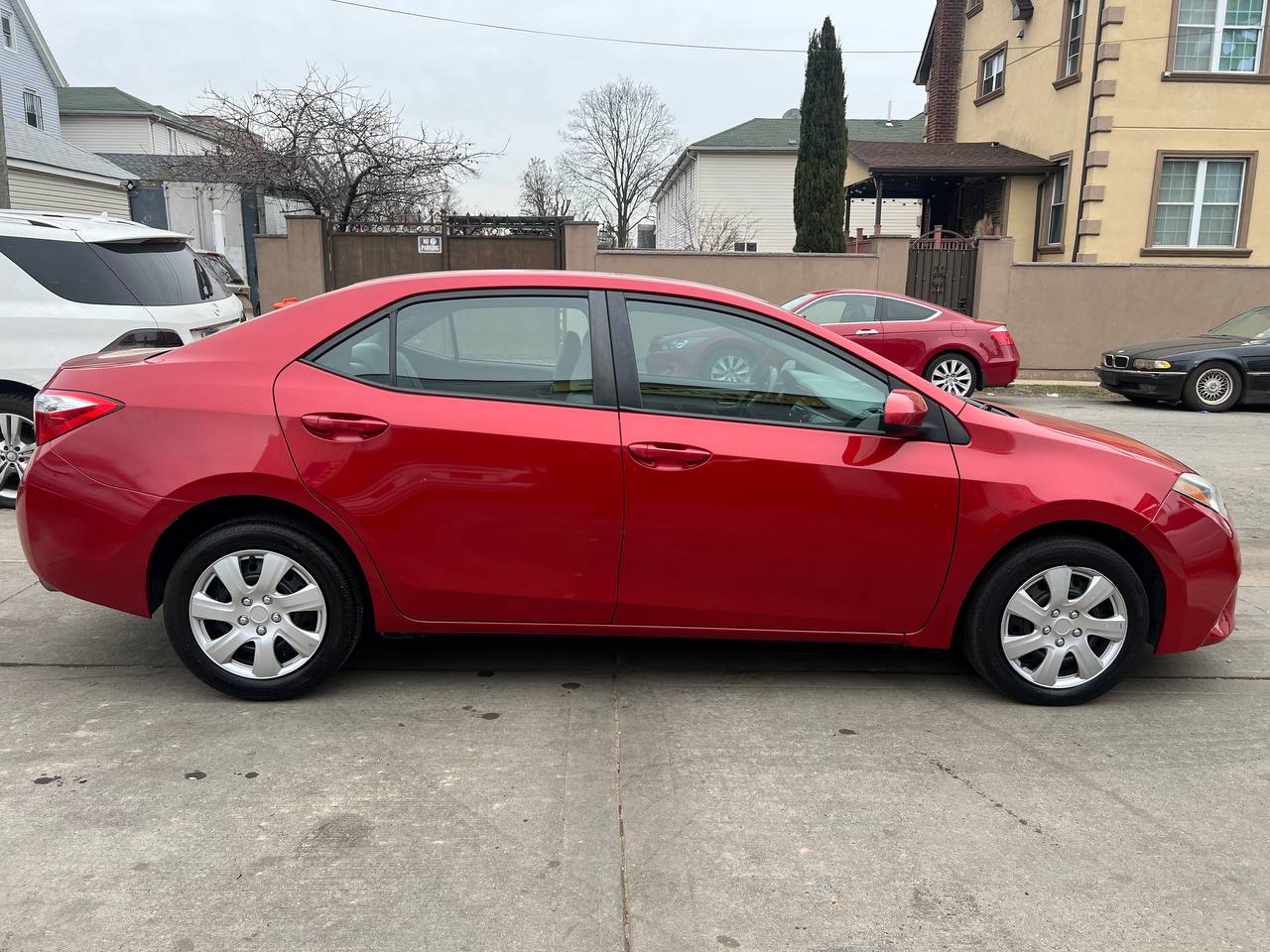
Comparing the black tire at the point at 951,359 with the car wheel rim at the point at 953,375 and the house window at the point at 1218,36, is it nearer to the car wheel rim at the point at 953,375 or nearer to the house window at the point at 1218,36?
the car wheel rim at the point at 953,375

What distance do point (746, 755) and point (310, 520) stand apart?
5.89 ft

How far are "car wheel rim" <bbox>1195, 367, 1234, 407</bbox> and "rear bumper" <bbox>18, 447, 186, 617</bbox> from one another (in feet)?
44.0

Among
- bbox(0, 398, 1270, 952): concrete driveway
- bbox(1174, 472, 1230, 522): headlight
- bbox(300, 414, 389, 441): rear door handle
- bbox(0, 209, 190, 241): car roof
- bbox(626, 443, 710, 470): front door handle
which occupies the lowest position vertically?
bbox(0, 398, 1270, 952): concrete driveway

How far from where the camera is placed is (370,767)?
329cm

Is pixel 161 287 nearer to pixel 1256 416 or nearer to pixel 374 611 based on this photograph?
pixel 374 611

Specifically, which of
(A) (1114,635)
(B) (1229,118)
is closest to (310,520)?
(A) (1114,635)

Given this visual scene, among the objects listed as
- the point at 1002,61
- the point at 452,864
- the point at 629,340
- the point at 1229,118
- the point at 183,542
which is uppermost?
the point at 1002,61

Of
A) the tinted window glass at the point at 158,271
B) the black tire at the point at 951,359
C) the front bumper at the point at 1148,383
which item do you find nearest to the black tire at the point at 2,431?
the tinted window glass at the point at 158,271

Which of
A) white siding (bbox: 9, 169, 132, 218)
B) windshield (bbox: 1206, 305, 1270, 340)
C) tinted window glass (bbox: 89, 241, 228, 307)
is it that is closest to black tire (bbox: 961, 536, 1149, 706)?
tinted window glass (bbox: 89, 241, 228, 307)

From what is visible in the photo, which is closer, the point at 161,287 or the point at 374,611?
the point at 374,611

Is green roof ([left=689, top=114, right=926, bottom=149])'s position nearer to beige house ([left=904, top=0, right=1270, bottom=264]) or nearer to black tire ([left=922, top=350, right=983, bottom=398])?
beige house ([left=904, top=0, right=1270, bottom=264])

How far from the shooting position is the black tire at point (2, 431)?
638cm

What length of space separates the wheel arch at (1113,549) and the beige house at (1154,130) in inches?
678

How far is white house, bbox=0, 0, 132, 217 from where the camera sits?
74.4ft
